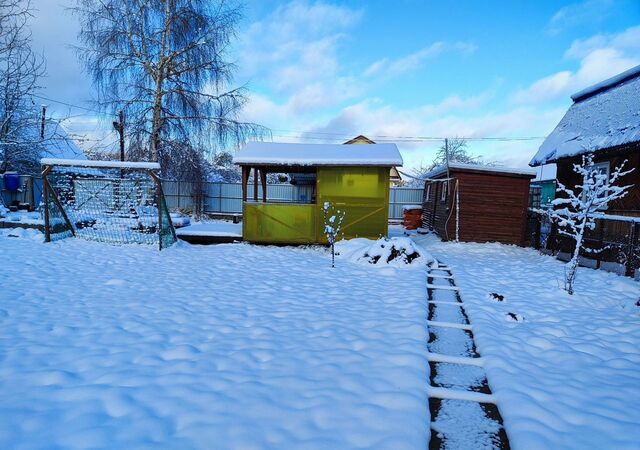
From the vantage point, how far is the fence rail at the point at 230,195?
724 inches

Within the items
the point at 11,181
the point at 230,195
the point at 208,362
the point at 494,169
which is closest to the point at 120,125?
the point at 11,181

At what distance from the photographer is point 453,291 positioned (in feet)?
19.0

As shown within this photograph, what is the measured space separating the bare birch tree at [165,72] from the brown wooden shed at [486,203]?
328 inches

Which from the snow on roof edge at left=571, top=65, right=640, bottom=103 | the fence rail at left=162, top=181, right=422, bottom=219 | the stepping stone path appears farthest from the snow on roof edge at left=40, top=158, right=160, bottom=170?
the snow on roof edge at left=571, top=65, right=640, bottom=103

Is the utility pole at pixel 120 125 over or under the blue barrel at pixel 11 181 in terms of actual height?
over

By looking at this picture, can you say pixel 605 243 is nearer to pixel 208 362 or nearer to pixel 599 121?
pixel 599 121

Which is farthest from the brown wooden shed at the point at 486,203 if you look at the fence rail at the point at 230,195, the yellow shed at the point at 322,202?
the fence rail at the point at 230,195

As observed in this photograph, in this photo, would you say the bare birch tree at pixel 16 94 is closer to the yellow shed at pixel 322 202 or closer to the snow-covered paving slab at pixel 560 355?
the yellow shed at pixel 322 202

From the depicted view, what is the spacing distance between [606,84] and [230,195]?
16.4m

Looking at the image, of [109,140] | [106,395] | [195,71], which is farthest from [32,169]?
[106,395]

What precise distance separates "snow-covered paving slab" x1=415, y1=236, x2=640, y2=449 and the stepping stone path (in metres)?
Result: 0.09

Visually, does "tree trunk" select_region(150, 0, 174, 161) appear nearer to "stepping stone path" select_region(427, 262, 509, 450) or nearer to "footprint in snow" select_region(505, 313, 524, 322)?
"stepping stone path" select_region(427, 262, 509, 450)

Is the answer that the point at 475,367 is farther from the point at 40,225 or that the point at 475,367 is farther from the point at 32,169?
the point at 32,169

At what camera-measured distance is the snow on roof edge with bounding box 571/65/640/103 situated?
1002cm
